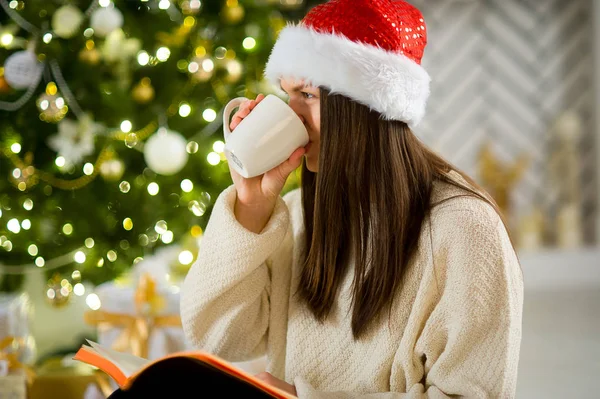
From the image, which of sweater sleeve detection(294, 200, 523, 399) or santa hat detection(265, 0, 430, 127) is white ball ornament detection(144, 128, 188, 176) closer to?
santa hat detection(265, 0, 430, 127)

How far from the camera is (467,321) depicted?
1.00 meters

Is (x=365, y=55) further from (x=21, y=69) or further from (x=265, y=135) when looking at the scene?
(x=21, y=69)

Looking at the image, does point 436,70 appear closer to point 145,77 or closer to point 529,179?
point 529,179

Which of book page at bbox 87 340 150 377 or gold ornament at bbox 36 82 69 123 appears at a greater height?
book page at bbox 87 340 150 377

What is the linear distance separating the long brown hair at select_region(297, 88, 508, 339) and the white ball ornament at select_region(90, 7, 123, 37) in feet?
3.52

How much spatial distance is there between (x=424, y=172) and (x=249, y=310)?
0.37m

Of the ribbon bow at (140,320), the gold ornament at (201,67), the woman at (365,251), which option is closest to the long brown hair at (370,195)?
the woman at (365,251)

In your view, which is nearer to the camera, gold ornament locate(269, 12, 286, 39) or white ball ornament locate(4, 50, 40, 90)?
white ball ornament locate(4, 50, 40, 90)

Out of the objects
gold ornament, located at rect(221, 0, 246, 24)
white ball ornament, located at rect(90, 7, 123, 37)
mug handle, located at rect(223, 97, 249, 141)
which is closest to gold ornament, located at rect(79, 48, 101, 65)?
white ball ornament, located at rect(90, 7, 123, 37)

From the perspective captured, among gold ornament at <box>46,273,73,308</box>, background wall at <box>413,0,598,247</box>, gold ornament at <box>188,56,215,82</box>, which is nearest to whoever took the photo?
gold ornament at <box>188,56,215,82</box>

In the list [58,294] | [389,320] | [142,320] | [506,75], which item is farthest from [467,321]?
[506,75]

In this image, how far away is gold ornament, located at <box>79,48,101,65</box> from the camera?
7.01 feet

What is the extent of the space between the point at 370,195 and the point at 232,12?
4.02 ft

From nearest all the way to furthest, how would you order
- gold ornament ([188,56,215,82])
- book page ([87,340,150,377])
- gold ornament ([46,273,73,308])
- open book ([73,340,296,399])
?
open book ([73,340,296,399])
book page ([87,340,150,377])
gold ornament ([188,56,215,82])
gold ornament ([46,273,73,308])
